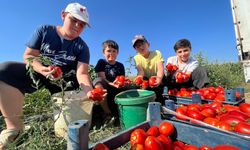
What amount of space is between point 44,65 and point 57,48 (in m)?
0.29

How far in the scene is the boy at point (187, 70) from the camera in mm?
3943

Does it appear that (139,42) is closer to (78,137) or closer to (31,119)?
(31,119)

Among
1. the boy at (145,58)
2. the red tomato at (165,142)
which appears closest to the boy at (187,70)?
the boy at (145,58)

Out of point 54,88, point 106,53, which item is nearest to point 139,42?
point 106,53

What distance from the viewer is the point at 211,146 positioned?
1.60 m

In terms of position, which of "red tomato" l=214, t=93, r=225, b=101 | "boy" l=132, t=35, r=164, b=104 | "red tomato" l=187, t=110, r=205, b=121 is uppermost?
"boy" l=132, t=35, r=164, b=104

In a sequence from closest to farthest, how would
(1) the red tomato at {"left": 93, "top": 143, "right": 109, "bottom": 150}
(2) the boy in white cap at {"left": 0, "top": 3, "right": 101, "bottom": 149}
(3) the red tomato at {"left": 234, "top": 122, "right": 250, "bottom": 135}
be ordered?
1. (1) the red tomato at {"left": 93, "top": 143, "right": 109, "bottom": 150}
2. (3) the red tomato at {"left": 234, "top": 122, "right": 250, "bottom": 135}
3. (2) the boy in white cap at {"left": 0, "top": 3, "right": 101, "bottom": 149}

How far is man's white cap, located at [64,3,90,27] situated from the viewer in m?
2.68

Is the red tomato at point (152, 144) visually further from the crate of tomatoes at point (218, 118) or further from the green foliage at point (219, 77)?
the green foliage at point (219, 77)

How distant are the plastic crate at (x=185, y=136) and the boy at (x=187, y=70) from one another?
2218 mm

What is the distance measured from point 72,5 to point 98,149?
2033 millimetres

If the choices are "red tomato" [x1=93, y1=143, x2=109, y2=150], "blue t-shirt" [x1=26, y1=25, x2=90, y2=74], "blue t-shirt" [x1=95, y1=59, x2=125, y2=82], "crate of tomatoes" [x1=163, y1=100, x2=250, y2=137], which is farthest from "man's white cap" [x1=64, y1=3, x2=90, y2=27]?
"red tomato" [x1=93, y1=143, x2=109, y2=150]

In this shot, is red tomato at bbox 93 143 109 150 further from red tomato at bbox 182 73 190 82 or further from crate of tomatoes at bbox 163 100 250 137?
red tomato at bbox 182 73 190 82

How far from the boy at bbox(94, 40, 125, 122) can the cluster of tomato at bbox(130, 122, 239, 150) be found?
173cm
